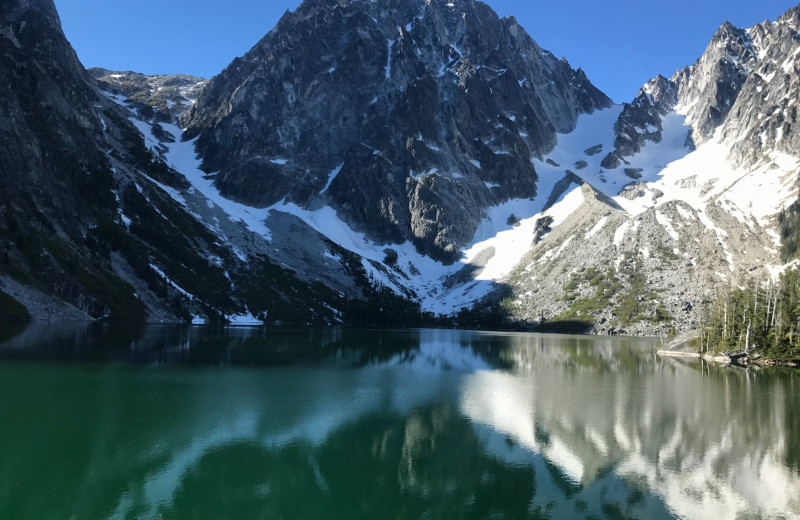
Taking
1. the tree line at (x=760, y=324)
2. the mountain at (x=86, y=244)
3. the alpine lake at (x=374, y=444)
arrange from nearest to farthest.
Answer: the alpine lake at (x=374, y=444) < the tree line at (x=760, y=324) < the mountain at (x=86, y=244)

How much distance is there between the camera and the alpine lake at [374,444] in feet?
77.5

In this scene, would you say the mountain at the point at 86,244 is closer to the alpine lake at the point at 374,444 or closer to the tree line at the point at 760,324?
the alpine lake at the point at 374,444

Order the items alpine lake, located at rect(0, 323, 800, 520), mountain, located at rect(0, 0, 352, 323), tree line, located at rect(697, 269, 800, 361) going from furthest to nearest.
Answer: mountain, located at rect(0, 0, 352, 323) < tree line, located at rect(697, 269, 800, 361) < alpine lake, located at rect(0, 323, 800, 520)

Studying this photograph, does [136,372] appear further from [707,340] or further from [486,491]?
[707,340]

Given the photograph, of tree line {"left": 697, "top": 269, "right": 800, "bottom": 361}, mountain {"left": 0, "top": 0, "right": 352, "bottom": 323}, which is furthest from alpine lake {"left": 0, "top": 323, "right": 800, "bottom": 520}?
mountain {"left": 0, "top": 0, "right": 352, "bottom": 323}

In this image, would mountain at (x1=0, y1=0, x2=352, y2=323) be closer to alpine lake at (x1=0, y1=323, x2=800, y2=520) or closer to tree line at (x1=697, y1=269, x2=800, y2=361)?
alpine lake at (x1=0, y1=323, x2=800, y2=520)

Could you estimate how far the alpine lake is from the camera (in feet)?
77.5

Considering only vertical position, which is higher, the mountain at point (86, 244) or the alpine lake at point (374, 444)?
the mountain at point (86, 244)

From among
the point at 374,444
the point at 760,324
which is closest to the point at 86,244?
the point at 374,444

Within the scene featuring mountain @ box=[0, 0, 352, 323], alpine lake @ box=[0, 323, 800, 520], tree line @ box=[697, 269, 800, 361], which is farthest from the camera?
mountain @ box=[0, 0, 352, 323]

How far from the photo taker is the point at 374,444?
3269cm

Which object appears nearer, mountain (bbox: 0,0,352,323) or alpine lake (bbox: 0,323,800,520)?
alpine lake (bbox: 0,323,800,520)

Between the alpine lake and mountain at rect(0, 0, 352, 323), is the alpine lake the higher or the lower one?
the lower one

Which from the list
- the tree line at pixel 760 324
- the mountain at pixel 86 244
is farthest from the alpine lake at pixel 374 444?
the mountain at pixel 86 244
